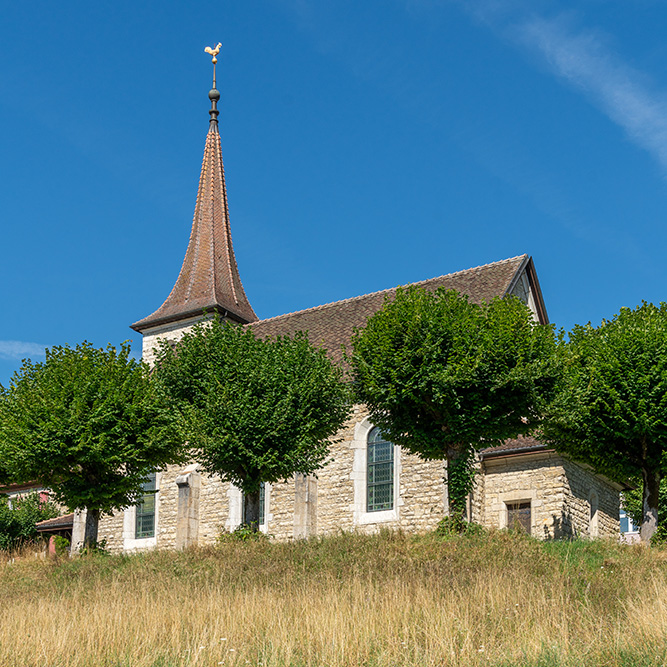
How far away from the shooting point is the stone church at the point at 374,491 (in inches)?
920

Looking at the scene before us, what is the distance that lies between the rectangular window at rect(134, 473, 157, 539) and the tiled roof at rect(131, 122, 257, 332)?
789cm

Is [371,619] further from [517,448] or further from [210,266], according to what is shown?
[210,266]

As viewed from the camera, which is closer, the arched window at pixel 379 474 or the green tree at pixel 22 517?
the arched window at pixel 379 474

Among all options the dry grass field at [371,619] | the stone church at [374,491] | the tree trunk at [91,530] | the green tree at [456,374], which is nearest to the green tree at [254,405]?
the stone church at [374,491]

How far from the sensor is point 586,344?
67.0 ft

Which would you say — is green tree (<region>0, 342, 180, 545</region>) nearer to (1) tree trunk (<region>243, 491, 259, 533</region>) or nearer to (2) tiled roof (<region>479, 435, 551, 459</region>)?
(1) tree trunk (<region>243, 491, 259, 533</region>)

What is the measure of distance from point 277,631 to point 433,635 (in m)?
1.75

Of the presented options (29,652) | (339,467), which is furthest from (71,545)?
(29,652)

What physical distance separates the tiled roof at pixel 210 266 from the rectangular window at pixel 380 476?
38.4ft

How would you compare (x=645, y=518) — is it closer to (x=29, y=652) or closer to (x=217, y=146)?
(x=29, y=652)

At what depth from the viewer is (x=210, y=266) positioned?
36750mm

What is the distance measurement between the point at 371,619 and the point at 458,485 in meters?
10.7

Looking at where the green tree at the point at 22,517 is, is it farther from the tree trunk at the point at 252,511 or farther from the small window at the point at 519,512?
the small window at the point at 519,512

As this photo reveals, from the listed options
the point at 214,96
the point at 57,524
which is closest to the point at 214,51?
the point at 214,96
